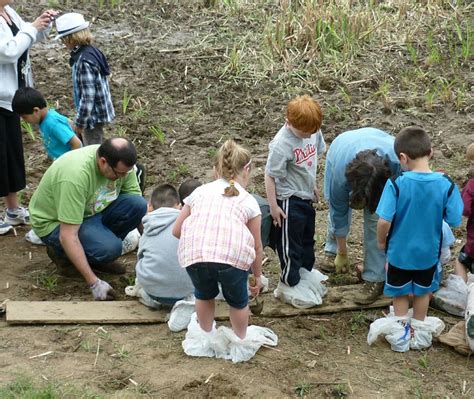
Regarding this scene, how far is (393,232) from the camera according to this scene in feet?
15.0

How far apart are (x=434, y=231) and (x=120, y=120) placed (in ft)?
14.4

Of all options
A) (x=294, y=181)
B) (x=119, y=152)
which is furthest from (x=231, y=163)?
(x=119, y=152)

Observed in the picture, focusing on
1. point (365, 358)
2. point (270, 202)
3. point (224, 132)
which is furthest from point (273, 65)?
point (365, 358)

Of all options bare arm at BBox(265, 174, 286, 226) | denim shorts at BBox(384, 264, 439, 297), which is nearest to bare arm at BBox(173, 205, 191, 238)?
bare arm at BBox(265, 174, 286, 226)

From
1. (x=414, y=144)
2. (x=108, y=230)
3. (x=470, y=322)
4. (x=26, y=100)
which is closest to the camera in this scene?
(x=414, y=144)

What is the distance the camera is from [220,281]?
4320mm

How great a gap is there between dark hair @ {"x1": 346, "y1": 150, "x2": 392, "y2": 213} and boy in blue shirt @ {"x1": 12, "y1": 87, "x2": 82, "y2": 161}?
229 centimetres

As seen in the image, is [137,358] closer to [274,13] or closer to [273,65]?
[273,65]

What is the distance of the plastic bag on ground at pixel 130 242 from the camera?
609 centimetres

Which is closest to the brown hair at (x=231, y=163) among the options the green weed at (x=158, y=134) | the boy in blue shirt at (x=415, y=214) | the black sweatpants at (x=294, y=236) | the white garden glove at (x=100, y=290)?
the black sweatpants at (x=294, y=236)

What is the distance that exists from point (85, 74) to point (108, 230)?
1.43 m

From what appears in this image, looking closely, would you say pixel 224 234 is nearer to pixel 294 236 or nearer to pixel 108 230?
pixel 294 236

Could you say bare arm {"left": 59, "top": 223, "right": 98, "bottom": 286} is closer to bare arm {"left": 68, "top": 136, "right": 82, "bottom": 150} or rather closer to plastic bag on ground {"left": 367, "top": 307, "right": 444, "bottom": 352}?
bare arm {"left": 68, "top": 136, "right": 82, "bottom": 150}

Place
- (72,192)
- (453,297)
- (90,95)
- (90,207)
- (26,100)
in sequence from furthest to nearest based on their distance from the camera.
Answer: (90,95)
(26,100)
(90,207)
(72,192)
(453,297)
